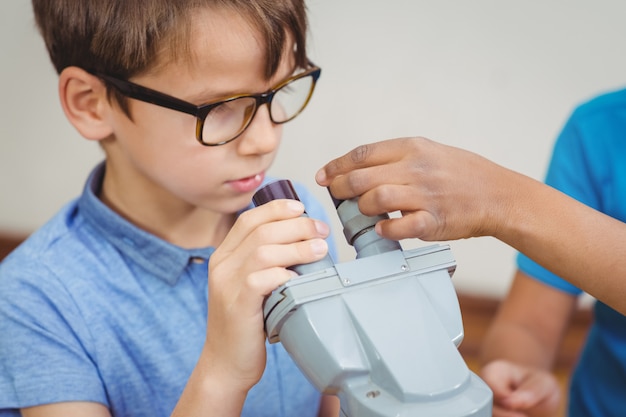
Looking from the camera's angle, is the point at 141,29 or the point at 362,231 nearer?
the point at 362,231

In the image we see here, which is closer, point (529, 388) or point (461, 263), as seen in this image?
point (529, 388)

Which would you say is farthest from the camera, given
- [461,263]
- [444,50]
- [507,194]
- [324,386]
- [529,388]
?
[461,263]

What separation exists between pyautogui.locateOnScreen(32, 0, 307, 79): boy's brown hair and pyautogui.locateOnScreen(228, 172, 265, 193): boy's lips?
124 millimetres

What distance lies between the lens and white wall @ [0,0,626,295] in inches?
57.7

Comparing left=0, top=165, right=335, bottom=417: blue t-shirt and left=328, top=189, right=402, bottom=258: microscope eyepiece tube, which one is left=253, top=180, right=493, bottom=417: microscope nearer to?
left=328, top=189, right=402, bottom=258: microscope eyepiece tube

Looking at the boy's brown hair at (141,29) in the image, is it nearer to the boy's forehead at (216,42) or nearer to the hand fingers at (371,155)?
the boy's forehead at (216,42)

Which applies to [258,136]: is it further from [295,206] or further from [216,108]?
[295,206]

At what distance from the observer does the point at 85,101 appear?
0.83 meters

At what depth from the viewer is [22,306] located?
2.55 ft

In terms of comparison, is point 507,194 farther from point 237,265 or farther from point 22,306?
point 22,306

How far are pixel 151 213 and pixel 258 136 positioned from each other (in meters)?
0.21

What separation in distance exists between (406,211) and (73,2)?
475 mm

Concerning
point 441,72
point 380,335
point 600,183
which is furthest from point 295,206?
point 441,72

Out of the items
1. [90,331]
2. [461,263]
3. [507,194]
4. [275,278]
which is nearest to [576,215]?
[507,194]
